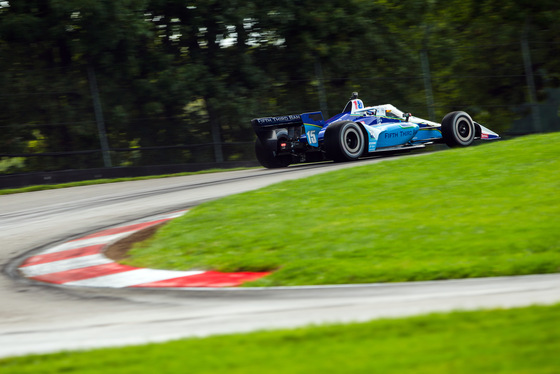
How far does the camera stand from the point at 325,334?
11.4ft

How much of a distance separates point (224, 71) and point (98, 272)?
1217 cm

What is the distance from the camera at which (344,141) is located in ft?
41.1

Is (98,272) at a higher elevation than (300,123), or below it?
below

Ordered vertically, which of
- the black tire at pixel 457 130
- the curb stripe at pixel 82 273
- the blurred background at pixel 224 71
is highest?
the blurred background at pixel 224 71

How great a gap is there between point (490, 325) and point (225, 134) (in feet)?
43.9

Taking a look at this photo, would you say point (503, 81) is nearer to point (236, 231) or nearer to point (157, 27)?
point (157, 27)

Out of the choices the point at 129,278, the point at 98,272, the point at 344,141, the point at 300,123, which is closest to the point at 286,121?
the point at 300,123

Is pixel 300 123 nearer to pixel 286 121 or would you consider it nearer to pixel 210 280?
pixel 286 121

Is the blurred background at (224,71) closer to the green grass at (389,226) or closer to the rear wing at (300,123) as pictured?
the rear wing at (300,123)

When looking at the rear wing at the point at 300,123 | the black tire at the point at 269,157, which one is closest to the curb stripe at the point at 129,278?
the rear wing at the point at 300,123

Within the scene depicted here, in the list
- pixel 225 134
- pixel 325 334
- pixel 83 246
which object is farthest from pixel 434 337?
pixel 225 134

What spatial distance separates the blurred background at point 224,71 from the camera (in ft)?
48.0

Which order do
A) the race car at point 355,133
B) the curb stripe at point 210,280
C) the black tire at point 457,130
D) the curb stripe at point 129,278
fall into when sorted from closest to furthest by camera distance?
the curb stripe at point 210,280 < the curb stripe at point 129,278 < the race car at point 355,133 < the black tire at point 457,130

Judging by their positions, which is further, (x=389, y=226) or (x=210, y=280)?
(x=389, y=226)
